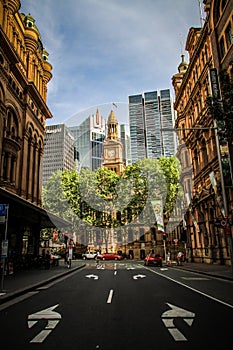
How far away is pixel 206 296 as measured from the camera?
429 inches

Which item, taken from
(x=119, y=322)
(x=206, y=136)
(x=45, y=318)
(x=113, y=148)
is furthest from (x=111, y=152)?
(x=119, y=322)

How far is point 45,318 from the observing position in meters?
7.67

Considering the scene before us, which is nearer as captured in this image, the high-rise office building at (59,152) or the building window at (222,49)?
the building window at (222,49)

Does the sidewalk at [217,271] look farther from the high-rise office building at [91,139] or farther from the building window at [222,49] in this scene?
the high-rise office building at [91,139]

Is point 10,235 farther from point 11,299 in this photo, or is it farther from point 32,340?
point 32,340

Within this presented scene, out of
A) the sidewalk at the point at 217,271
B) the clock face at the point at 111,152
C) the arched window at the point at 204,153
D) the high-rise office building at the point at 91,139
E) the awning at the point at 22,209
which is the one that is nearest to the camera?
the awning at the point at 22,209

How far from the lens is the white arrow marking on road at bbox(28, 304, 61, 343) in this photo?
19.7 ft

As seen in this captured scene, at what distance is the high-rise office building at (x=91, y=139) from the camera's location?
381ft

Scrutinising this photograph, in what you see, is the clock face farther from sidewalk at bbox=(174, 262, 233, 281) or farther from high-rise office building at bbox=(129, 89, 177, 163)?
sidewalk at bbox=(174, 262, 233, 281)

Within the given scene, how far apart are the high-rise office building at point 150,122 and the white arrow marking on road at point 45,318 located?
2795 inches

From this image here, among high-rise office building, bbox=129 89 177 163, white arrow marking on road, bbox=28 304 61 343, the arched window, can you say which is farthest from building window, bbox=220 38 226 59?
high-rise office building, bbox=129 89 177 163

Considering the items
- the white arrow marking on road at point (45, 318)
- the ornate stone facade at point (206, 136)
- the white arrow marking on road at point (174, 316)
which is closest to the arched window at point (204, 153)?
the ornate stone facade at point (206, 136)

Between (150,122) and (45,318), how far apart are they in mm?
84018

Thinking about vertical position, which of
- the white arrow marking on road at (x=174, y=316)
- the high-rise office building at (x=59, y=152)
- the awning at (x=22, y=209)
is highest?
the high-rise office building at (x=59, y=152)
